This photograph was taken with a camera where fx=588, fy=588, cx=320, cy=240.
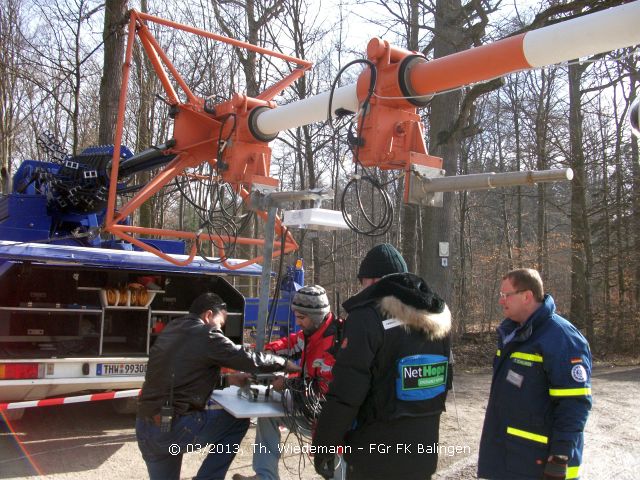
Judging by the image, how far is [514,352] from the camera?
340cm

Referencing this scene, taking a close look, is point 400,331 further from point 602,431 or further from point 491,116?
point 491,116

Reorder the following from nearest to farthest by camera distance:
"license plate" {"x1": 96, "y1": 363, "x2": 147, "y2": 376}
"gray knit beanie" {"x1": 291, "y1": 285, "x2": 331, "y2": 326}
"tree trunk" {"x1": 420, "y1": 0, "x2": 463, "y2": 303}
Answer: "gray knit beanie" {"x1": 291, "y1": 285, "x2": 331, "y2": 326}, "license plate" {"x1": 96, "y1": 363, "x2": 147, "y2": 376}, "tree trunk" {"x1": 420, "y1": 0, "x2": 463, "y2": 303}

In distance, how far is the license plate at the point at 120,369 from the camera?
243 inches

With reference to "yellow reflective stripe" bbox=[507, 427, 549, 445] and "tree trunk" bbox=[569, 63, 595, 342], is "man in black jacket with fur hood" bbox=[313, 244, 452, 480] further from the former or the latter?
"tree trunk" bbox=[569, 63, 595, 342]

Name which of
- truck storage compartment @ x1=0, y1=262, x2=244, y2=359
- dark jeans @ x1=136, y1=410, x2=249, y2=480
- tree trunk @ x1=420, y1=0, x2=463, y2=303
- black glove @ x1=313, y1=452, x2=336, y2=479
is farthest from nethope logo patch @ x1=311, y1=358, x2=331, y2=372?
tree trunk @ x1=420, y1=0, x2=463, y2=303

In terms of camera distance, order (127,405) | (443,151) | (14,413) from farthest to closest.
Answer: (443,151) → (127,405) → (14,413)

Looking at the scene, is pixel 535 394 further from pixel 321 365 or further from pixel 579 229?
pixel 579 229

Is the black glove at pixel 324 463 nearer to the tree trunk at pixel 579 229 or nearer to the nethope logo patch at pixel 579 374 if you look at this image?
the nethope logo patch at pixel 579 374

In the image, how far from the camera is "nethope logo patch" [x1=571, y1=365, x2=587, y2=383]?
307 cm

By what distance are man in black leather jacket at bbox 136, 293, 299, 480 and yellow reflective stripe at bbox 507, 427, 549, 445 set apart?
64.3 inches

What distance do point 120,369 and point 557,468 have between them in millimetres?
4749

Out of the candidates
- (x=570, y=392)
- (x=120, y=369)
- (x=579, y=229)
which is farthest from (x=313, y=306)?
(x=579, y=229)

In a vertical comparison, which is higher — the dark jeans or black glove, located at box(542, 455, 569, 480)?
black glove, located at box(542, 455, 569, 480)

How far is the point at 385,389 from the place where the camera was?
116 inches
